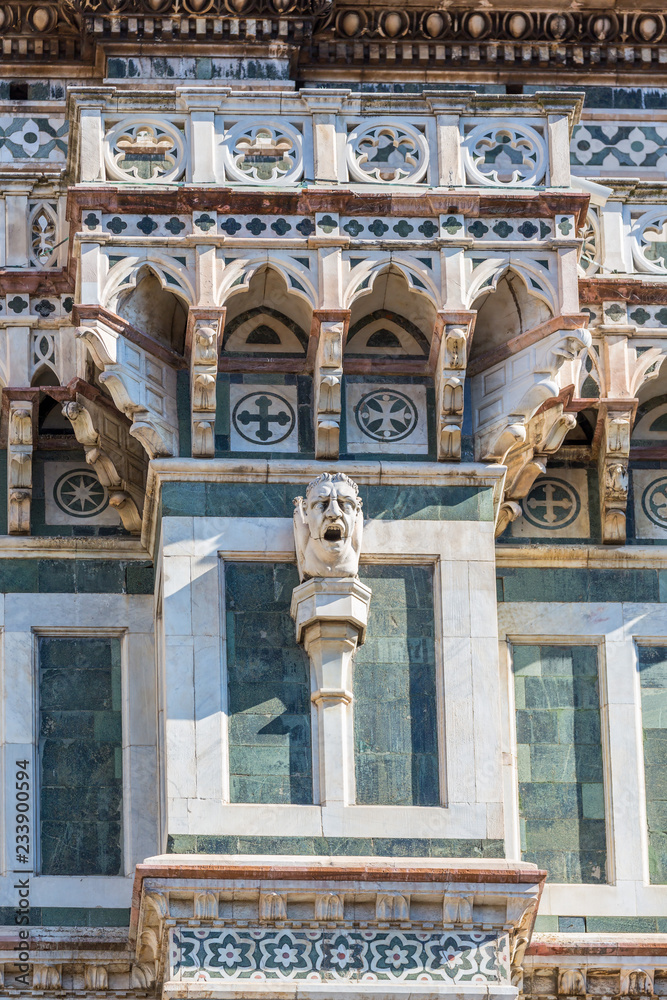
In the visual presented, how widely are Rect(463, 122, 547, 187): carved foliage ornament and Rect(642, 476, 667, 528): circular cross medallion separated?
2.42m

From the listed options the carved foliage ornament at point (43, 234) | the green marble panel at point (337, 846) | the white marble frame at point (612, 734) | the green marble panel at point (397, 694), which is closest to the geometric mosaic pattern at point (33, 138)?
the carved foliage ornament at point (43, 234)

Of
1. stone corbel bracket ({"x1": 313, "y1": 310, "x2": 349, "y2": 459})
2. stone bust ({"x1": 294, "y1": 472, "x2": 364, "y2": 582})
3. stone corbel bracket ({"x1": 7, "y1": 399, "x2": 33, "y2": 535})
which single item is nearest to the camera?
stone bust ({"x1": 294, "y1": 472, "x2": 364, "y2": 582})

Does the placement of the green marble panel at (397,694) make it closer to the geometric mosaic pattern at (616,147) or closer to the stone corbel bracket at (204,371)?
the stone corbel bracket at (204,371)

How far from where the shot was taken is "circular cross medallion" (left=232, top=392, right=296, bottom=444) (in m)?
22.1

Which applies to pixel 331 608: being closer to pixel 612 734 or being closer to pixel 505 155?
pixel 612 734

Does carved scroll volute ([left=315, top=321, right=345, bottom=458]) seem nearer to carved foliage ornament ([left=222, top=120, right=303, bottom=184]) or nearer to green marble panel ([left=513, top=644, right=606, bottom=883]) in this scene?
carved foliage ornament ([left=222, top=120, right=303, bottom=184])

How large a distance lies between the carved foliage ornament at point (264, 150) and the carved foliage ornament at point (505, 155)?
119 centimetres

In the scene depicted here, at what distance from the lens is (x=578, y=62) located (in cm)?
2469

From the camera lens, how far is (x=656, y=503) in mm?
23109

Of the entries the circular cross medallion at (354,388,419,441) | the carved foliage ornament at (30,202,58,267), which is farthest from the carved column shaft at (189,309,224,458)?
the carved foliage ornament at (30,202,58,267)

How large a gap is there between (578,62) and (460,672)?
5.63 metres

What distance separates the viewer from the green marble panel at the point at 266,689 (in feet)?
69.0

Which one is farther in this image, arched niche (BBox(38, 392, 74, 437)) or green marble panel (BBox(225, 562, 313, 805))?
arched niche (BBox(38, 392, 74, 437))

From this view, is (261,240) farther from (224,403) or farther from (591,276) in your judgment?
(591,276)
